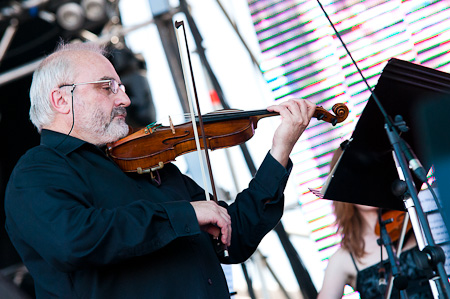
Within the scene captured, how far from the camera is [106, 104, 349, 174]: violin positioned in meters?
2.01

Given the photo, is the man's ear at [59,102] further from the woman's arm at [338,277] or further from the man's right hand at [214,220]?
the woman's arm at [338,277]

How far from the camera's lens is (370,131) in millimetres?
1871

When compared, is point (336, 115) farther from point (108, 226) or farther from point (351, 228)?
point (351, 228)

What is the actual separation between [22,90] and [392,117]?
4232 millimetres

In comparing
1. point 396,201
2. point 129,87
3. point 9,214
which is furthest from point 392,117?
point 129,87

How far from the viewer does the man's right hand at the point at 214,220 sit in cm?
167

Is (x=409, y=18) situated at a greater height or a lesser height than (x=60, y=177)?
greater

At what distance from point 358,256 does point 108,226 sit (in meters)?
2.02

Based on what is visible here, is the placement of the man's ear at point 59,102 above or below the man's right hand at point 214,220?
above

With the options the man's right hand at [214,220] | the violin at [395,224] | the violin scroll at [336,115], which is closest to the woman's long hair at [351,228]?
the violin at [395,224]

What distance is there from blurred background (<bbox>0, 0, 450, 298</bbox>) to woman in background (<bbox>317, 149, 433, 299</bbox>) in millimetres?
269

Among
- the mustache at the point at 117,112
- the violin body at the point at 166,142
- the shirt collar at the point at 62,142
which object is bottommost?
the violin body at the point at 166,142

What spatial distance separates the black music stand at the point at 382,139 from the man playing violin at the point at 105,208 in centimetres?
22

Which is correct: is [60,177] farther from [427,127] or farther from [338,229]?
[338,229]
